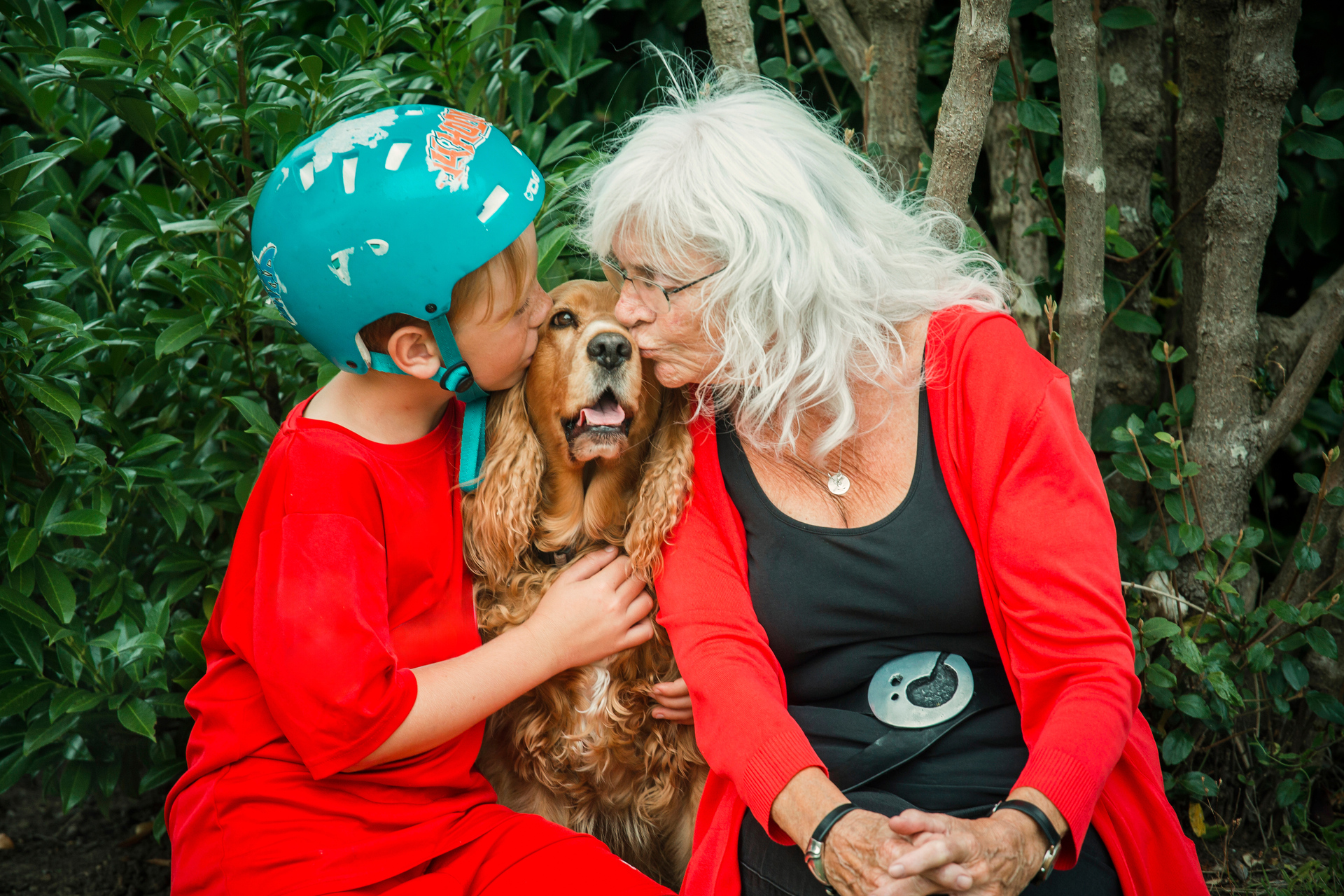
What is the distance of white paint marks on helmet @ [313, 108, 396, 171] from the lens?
164 centimetres

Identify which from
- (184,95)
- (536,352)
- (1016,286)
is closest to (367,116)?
(536,352)

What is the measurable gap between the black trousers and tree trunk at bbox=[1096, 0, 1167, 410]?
1505mm

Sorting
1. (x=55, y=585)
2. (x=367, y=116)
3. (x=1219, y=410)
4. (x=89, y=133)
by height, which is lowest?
(x=55, y=585)

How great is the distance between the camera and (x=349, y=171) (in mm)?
1614

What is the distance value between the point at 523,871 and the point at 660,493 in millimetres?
714

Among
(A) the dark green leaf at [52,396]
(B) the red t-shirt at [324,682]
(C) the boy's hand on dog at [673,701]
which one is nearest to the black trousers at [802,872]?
(C) the boy's hand on dog at [673,701]

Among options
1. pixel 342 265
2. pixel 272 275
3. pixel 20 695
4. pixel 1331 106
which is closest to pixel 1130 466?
pixel 1331 106

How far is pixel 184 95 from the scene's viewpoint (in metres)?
2.09

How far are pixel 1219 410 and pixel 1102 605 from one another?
3.93 ft

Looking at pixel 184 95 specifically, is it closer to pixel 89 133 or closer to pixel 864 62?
pixel 89 133

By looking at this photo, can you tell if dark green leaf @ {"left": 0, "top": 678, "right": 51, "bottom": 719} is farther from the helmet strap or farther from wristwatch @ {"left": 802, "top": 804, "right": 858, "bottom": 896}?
wristwatch @ {"left": 802, "top": 804, "right": 858, "bottom": 896}

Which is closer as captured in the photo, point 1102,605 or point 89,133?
point 1102,605

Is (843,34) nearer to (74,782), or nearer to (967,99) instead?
(967,99)

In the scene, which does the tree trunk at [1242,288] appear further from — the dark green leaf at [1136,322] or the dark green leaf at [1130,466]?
the dark green leaf at [1130,466]
